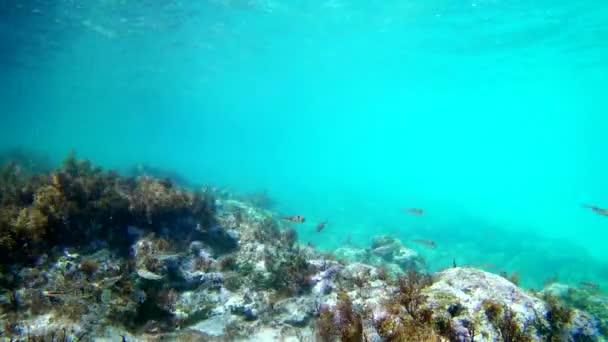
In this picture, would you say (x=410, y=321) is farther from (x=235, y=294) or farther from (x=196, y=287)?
(x=196, y=287)

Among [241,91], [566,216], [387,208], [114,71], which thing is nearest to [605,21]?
[387,208]

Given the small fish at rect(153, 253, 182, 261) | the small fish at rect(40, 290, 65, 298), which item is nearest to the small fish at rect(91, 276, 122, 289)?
the small fish at rect(40, 290, 65, 298)

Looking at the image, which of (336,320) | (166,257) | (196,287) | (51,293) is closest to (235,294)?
(196,287)

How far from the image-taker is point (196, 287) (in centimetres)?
654

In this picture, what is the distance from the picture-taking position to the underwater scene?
4844mm

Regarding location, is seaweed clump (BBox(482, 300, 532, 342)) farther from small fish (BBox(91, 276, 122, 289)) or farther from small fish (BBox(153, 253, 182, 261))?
small fish (BBox(91, 276, 122, 289))

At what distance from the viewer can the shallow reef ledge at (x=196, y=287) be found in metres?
4.10

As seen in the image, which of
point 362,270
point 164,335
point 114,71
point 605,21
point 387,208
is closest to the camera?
point 164,335

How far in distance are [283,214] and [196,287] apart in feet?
51.9

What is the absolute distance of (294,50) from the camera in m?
36.5

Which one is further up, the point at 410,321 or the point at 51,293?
the point at 410,321

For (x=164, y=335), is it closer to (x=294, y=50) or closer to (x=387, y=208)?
(x=387, y=208)

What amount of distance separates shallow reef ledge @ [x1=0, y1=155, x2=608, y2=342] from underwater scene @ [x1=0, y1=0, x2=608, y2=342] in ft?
0.10

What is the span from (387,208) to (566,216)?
126 feet
